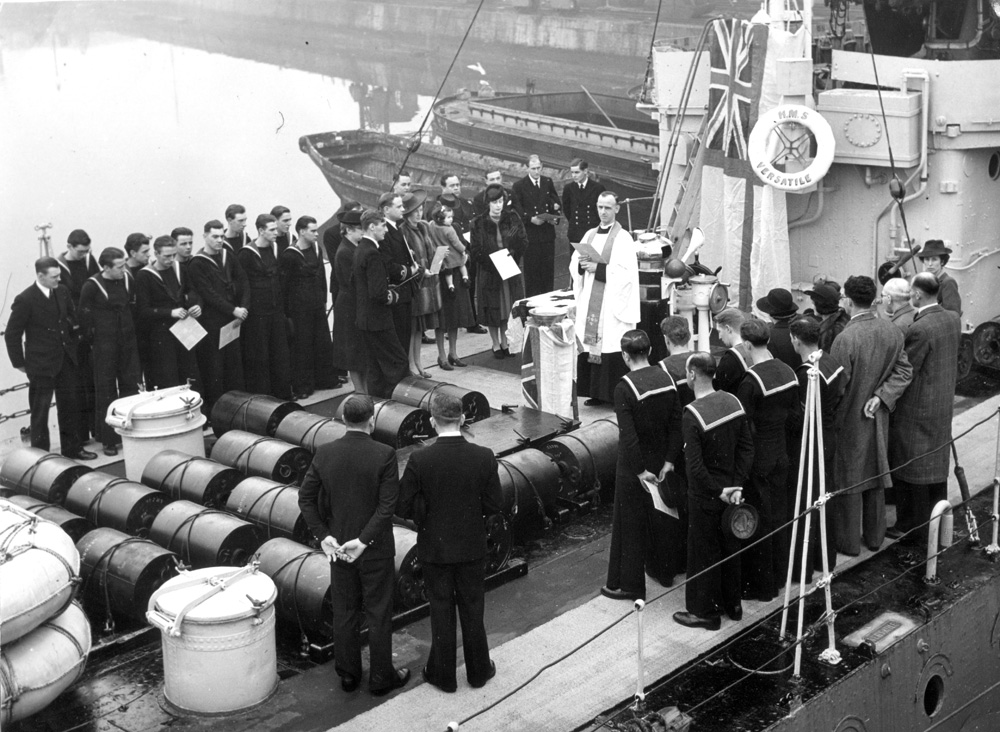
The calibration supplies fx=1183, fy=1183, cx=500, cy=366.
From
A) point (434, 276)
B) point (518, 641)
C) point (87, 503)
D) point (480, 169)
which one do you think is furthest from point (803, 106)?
point (480, 169)

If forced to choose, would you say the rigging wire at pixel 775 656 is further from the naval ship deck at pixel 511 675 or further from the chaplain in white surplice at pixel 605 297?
the chaplain in white surplice at pixel 605 297

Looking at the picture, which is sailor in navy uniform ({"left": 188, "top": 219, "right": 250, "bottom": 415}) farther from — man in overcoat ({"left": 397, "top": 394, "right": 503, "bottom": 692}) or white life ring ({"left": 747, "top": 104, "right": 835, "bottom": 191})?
white life ring ({"left": 747, "top": 104, "right": 835, "bottom": 191})

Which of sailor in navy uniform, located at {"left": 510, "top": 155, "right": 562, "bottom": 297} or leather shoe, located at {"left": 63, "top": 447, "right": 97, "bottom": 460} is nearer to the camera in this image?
leather shoe, located at {"left": 63, "top": 447, "right": 97, "bottom": 460}

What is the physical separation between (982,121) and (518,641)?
20.9ft

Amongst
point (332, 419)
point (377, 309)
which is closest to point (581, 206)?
point (377, 309)

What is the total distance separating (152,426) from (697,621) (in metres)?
3.85

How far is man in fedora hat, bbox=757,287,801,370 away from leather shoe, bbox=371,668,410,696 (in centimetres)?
270

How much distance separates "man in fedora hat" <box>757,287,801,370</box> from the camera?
6723 mm

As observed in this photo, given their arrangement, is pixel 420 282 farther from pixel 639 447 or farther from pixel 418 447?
pixel 639 447

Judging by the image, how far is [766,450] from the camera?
6.22 m

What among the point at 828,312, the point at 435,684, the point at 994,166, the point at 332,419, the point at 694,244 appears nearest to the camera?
the point at 435,684

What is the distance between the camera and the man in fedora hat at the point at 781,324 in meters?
6.72

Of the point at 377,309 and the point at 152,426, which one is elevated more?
the point at 377,309

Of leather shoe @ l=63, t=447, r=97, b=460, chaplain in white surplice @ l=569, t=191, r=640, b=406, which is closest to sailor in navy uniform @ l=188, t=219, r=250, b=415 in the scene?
leather shoe @ l=63, t=447, r=97, b=460
